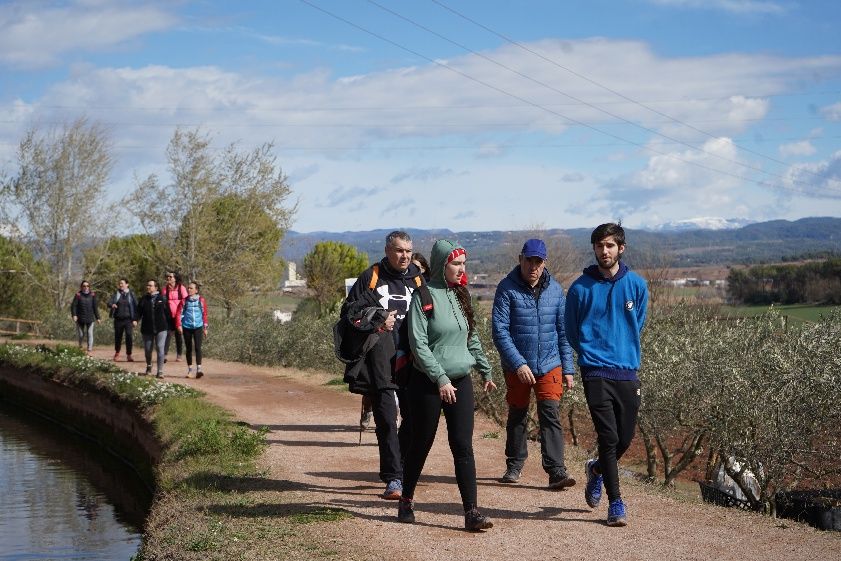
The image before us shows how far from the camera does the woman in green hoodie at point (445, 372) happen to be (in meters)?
7.46

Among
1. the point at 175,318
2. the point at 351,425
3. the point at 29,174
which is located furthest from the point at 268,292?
the point at 351,425

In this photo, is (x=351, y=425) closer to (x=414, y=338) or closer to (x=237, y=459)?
(x=237, y=459)

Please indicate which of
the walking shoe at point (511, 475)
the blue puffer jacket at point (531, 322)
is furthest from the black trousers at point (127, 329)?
the blue puffer jacket at point (531, 322)

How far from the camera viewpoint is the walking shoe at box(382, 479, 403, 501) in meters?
8.95

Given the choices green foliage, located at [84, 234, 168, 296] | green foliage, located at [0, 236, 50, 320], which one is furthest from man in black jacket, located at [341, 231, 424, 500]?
green foliage, located at [0, 236, 50, 320]

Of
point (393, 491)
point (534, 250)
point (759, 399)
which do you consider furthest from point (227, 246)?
point (534, 250)

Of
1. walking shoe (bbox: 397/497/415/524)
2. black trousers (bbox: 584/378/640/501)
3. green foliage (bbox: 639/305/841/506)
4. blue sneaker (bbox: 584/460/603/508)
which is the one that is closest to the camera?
black trousers (bbox: 584/378/640/501)

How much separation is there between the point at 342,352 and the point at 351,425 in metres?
4.93

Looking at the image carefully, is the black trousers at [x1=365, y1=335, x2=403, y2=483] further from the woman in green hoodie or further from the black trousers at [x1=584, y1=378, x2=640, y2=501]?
the black trousers at [x1=584, y1=378, x2=640, y2=501]

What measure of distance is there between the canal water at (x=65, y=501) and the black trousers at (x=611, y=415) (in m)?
6.08

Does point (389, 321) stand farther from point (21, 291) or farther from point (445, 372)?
point (21, 291)

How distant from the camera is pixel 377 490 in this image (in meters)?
9.43

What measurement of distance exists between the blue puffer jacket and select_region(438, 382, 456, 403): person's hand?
1476 mm

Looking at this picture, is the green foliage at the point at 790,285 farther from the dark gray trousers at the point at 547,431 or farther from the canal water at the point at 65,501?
the dark gray trousers at the point at 547,431
